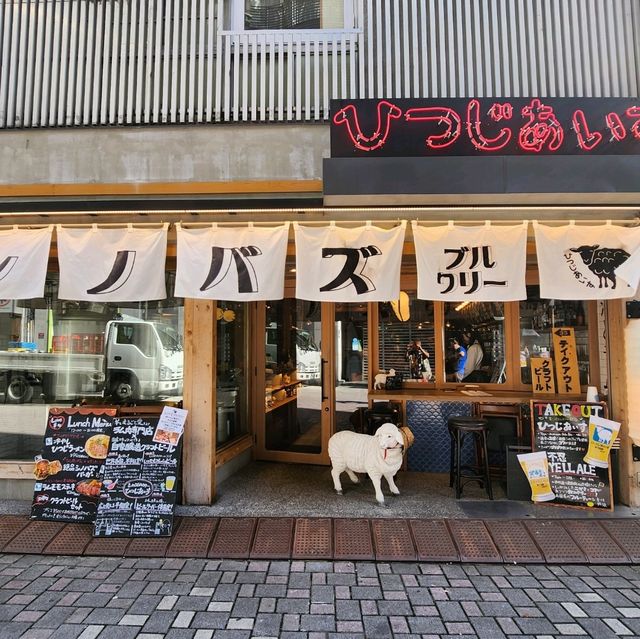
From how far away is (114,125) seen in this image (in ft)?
16.5

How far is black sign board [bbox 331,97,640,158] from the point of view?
158 inches

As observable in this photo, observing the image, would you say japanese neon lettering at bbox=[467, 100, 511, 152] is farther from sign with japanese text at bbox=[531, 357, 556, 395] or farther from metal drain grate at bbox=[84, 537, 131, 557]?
metal drain grate at bbox=[84, 537, 131, 557]

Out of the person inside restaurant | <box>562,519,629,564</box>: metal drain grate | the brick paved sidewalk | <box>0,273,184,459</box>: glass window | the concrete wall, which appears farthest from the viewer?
the person inside restaurant

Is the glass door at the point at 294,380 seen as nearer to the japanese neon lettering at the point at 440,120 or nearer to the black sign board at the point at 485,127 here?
the black sign board at the point at 485,127

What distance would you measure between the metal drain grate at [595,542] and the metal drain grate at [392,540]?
161 cm

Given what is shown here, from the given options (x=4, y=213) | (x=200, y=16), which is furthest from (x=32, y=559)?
(x=200, y=16)

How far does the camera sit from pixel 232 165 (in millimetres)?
4816

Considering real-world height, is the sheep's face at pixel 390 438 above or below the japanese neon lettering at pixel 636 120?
below

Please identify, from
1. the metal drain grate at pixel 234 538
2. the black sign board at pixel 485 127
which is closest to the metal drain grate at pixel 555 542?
the metal drain grate at pixel 234 538

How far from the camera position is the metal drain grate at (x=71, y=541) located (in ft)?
13.1

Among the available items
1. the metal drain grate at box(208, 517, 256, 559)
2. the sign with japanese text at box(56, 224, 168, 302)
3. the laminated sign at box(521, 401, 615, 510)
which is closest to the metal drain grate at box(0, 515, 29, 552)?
the metal drain grate at box(208, 517, 256, 559)

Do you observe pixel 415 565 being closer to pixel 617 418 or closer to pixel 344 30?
pixel 617 418

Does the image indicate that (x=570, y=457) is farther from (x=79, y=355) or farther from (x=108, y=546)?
(x=79, y=355)

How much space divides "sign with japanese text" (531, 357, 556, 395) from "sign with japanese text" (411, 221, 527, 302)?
7.42 feet
